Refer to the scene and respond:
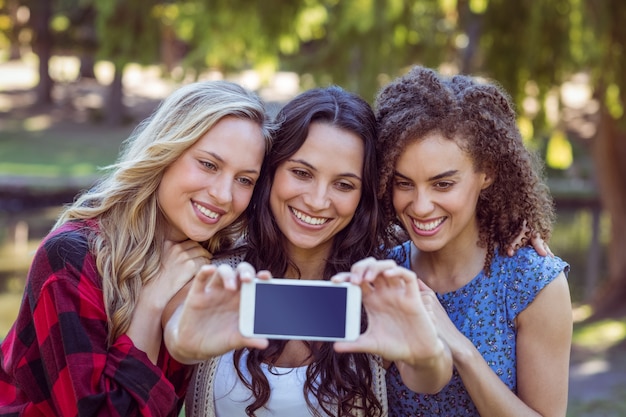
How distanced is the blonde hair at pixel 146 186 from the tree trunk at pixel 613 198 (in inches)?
283

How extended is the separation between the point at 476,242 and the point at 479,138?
385 millimetres

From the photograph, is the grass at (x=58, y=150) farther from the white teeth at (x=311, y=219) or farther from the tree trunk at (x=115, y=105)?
the white teeth at (x=311, y=219)

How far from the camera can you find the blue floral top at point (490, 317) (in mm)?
2791

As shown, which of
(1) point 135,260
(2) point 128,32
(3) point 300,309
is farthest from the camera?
(2) point 128,32

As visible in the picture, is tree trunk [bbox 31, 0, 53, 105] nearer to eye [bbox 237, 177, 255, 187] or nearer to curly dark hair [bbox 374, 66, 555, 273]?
eye [bbox 237, 177, 255, 187]

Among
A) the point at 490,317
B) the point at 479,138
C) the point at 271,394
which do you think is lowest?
the point at 271,394

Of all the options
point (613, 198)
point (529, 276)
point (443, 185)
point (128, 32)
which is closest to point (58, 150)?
point (128, 32)

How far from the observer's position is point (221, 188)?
9.23 ft

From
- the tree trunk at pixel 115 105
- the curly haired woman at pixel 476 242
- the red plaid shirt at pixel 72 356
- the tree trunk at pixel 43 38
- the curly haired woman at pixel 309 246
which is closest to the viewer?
the red plaid shirt at pixel 72 356

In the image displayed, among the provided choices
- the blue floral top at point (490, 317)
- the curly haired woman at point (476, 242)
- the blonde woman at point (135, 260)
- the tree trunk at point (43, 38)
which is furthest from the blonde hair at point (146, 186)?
the tree trunk at point (43, 38)

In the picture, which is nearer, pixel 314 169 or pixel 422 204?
pixel 422 204

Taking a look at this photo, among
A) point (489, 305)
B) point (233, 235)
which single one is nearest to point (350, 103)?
point (233, 235)

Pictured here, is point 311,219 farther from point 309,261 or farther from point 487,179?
point 487,179

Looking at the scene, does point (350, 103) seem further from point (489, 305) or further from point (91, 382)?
point (91, 382)
